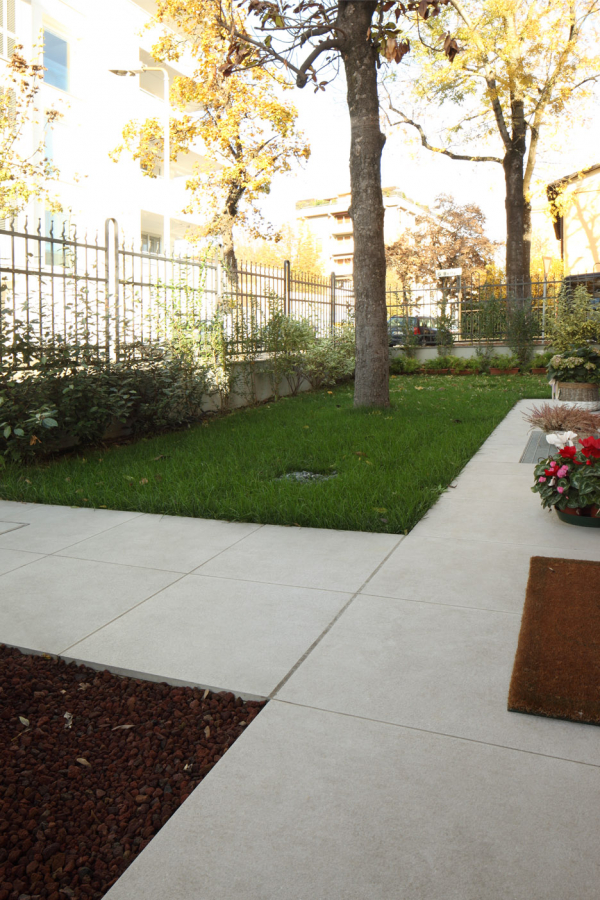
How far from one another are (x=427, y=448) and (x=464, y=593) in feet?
12.0

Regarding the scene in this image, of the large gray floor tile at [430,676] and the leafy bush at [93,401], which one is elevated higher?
the leafy bush at [93,401]

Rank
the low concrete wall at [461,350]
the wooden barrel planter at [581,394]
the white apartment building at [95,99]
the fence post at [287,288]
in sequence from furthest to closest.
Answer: the white apartment building at [95,99], the low concrete wall at [461,350], the fence post at [287,288], the wooden barrel planter at [581,394]

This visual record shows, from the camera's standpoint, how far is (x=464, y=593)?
347cm

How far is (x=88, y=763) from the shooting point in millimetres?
2166

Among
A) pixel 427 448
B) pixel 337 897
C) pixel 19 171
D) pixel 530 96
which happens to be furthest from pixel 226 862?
pixel 530 96

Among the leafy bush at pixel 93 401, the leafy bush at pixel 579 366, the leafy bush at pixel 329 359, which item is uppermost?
the leafy bush at pixel 329 359

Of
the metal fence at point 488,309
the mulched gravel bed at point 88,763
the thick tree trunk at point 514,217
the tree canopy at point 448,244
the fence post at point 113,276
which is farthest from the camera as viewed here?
the tree canopy at point 448,244

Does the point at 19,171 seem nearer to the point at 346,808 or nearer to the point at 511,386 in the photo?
the point at 511,386

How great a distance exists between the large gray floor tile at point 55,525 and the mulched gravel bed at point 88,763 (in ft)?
5.47

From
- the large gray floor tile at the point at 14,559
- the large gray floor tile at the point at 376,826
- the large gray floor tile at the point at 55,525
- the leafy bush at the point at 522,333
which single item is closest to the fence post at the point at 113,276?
the large gray floor tile at the point at 55,525

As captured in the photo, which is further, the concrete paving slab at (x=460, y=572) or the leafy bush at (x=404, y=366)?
the leafy bush at (x=404, y=366)

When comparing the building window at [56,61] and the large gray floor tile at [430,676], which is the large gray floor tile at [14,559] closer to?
the large gray floor tile at [430,676]

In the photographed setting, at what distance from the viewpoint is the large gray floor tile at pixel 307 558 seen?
147 inches

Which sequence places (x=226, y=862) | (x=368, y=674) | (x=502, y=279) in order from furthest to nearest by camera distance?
(x=502, y=279) < (x=368, y=674) < (x=226, y=862)
